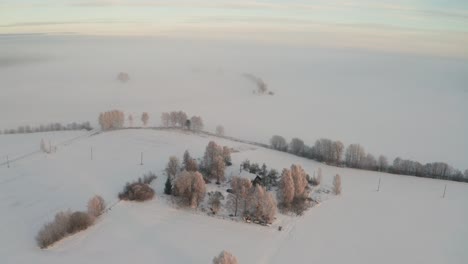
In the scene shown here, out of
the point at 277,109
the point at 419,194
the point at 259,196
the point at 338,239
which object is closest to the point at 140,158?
the point at 259,196

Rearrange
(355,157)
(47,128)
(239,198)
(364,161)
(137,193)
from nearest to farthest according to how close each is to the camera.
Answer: (239,198) < (137,193) < (364,161) < (355,157) < (47,128)

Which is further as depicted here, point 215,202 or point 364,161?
point 364,161

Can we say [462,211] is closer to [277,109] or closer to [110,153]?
[110,153]

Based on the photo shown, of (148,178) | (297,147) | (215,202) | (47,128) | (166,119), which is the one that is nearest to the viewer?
(215,202)

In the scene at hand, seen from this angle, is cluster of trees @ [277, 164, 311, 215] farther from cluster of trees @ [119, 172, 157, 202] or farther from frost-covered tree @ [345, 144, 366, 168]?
frost-covered tree @ [345, 144, 366, 168]

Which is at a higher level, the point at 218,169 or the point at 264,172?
the point at 218,169

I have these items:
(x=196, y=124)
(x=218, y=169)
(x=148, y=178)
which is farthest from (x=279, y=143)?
(x=148, y=178)

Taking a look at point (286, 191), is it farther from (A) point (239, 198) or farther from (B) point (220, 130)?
(B) point (220, 130)
